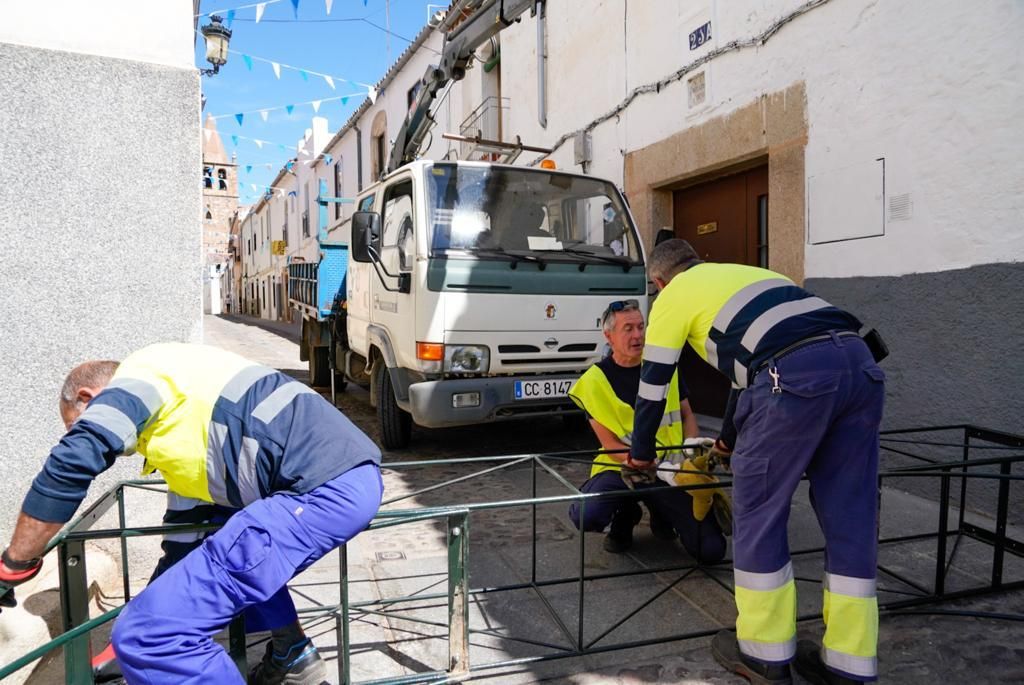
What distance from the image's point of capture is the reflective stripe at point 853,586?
2141 mm

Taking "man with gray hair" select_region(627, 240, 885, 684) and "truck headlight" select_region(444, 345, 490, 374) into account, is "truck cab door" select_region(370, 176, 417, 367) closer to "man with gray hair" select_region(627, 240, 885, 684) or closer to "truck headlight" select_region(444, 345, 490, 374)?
"truck headlight" select_region(444, 345, 490, 374)

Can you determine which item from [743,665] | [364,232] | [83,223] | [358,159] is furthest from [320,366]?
[358,159]

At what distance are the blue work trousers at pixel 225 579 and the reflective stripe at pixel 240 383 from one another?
298 mm

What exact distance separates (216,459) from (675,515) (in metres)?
2.12

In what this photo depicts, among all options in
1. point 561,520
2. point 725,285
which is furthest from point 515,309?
point 725,285

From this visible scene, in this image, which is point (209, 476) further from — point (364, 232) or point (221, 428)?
point (364, 232)

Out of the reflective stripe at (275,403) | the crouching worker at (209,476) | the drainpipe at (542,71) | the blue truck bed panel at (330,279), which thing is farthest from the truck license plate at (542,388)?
the drainpipe at (542,71)

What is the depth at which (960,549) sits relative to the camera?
136 inches

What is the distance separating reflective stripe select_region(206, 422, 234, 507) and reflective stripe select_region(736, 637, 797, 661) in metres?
1.66

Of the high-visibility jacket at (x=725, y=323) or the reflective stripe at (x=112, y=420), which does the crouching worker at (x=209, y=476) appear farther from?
the high-visibility jacket at (x=725, y=323)

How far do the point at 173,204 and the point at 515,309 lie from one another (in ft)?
7.41

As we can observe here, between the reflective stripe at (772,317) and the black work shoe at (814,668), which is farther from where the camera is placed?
the reflective stripe at (772,317)

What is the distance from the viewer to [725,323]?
239 cm

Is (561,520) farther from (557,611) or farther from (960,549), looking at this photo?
(960,549)
